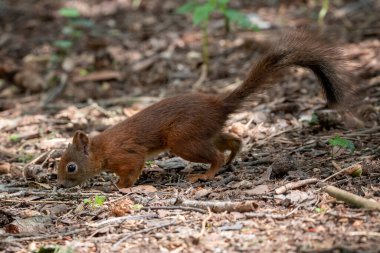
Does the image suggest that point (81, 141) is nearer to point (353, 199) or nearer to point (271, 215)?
point (271, 215)

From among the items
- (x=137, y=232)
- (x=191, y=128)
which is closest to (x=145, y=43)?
(x=191, y=128)

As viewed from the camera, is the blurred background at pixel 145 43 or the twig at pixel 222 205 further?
the blurred background at pixel 145 43

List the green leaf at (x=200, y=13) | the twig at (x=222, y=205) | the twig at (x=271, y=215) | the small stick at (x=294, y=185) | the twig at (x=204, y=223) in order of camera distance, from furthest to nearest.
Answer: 1. the green leaf at (x=200, y=13)
2. the small stick at (x=294, y=185)
3. the twig at (x=222, y=205)
4. the twig at (x=271, y=215)
5. the twig at (x=204, y=223)

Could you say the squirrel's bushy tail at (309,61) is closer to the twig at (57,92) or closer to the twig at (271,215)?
the twig at (271,215)

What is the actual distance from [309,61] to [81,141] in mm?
2305

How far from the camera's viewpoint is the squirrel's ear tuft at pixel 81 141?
18.9 ft

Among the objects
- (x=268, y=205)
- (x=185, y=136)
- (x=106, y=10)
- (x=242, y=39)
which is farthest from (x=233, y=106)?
(x=106, y=10)

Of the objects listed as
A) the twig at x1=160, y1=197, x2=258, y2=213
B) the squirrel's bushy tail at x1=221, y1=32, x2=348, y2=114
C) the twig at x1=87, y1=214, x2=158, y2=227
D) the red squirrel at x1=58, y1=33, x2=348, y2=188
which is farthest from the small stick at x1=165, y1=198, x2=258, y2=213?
the squirrel's bushy tail at x1=221, y1=32, x2=348, y2=114

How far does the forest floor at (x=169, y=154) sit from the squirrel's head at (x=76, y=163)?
0.36 ft

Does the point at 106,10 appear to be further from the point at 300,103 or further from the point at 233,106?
the point at 233,106

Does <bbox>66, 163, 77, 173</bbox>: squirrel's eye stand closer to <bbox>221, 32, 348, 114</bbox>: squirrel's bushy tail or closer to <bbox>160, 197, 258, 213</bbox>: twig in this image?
<bbox>160, 197, 258, 213</bbox>: twig

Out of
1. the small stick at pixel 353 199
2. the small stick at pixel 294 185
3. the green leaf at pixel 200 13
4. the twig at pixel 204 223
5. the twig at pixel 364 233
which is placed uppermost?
the green leaf at pixel 200 13

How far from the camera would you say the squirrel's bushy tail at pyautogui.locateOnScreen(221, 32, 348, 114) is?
17.0ft

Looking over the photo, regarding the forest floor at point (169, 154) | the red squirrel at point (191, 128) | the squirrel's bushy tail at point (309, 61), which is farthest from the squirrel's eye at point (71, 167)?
the squirrel's bushy tail at point (309, 61)
